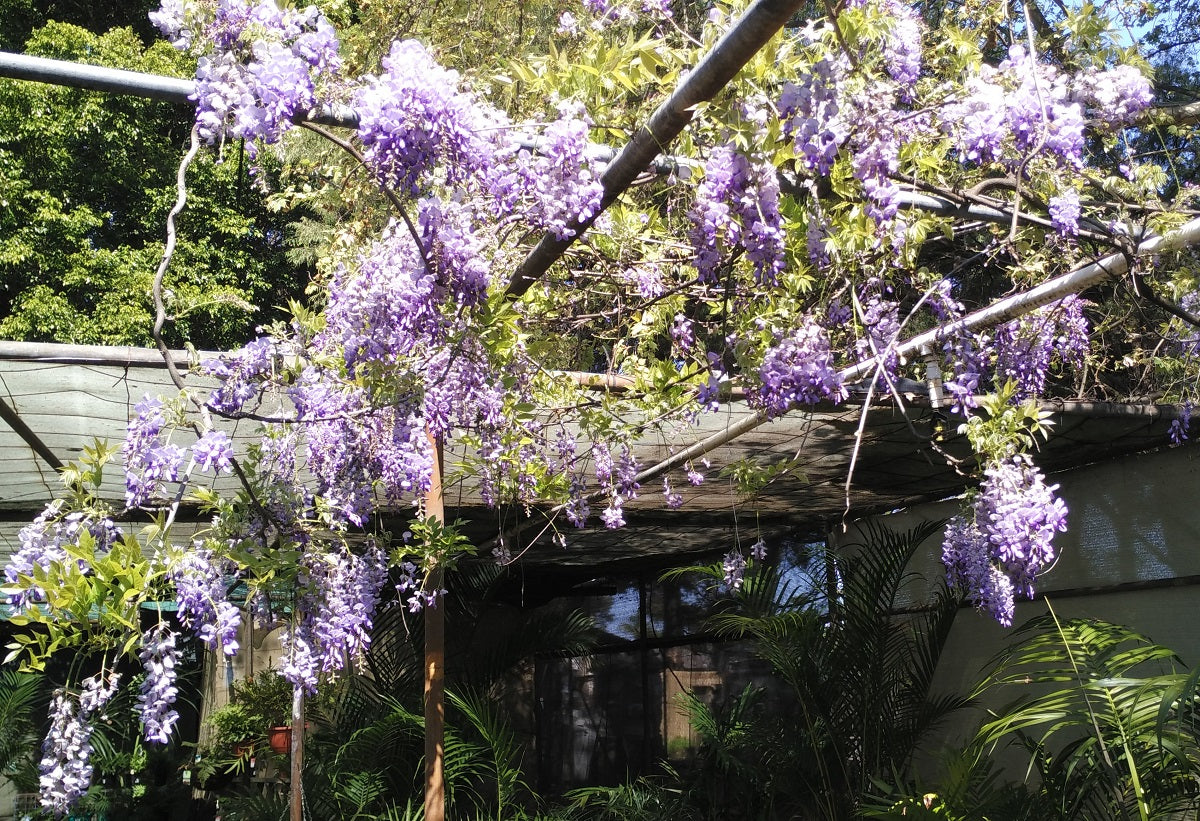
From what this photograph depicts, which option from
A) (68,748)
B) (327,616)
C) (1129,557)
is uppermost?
(1129,557)

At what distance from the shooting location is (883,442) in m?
4.45

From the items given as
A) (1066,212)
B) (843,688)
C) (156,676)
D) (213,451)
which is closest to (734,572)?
(843,688)

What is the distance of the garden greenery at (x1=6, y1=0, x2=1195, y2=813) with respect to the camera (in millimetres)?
2092

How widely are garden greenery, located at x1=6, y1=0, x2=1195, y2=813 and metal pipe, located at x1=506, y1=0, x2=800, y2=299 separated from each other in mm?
48

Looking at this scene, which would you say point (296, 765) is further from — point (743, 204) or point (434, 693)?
point (743, 204)

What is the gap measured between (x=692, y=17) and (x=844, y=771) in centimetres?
530

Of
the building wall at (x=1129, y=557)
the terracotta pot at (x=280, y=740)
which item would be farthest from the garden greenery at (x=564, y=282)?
the terracotta pot at (x=280, y=740)

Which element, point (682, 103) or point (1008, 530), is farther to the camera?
point (1008, 530)

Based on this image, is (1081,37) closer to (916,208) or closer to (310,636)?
(916,208)

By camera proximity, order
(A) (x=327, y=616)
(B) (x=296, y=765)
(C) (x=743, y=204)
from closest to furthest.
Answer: (C) (x=743, y=204) → (A) (x=327, y=616) → (B) (x=296, y=765)

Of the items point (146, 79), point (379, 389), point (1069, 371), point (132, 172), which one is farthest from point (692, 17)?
point (132, 172)

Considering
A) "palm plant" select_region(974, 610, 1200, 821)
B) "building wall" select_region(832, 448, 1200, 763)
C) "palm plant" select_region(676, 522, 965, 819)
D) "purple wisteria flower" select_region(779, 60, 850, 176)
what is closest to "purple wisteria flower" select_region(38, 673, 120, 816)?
"purple wisteria flower" select_region(779, 60, 850, 176)

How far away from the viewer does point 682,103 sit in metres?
1.85

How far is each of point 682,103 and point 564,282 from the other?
5.45 ft
